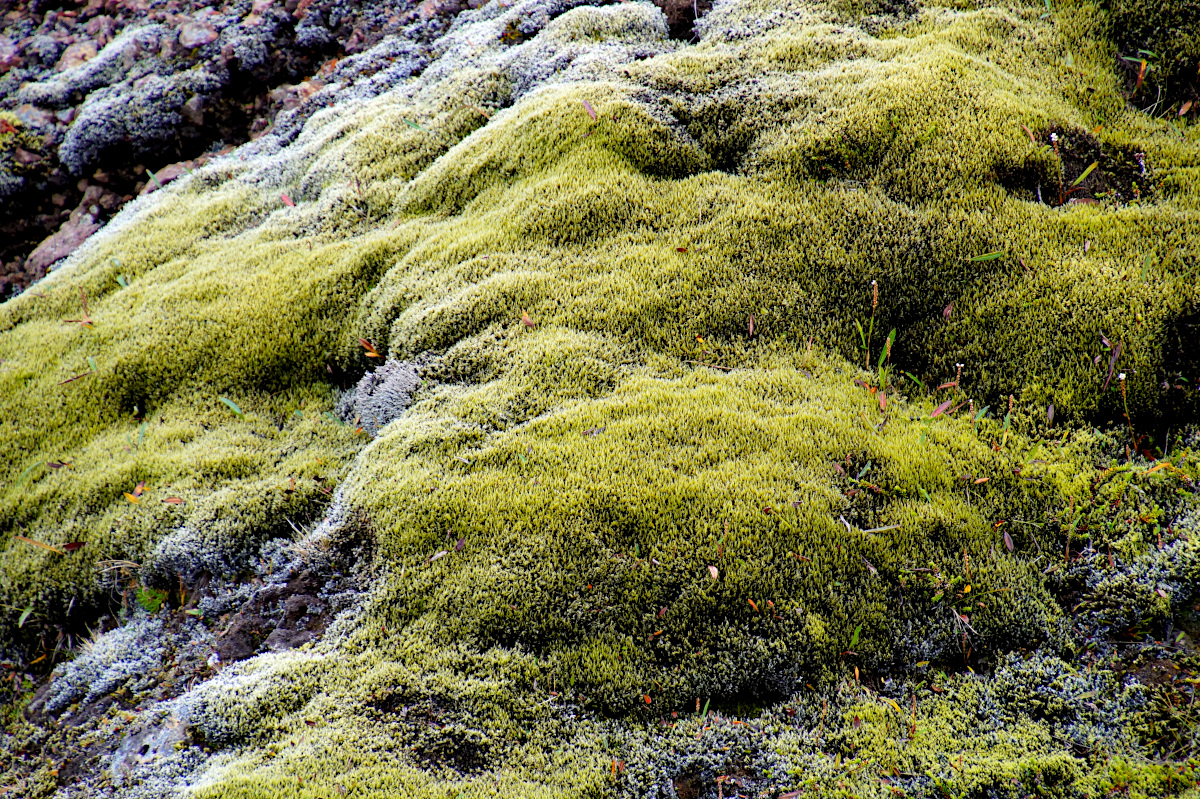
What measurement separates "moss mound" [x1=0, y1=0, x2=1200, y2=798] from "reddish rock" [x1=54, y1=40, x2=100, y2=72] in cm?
417

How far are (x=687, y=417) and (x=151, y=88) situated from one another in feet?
30.0

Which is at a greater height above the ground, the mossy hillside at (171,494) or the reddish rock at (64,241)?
the reddish rock at (64,241)

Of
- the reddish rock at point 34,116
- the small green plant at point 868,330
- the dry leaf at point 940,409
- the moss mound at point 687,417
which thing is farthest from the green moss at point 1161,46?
the reddish rock at point 34,116

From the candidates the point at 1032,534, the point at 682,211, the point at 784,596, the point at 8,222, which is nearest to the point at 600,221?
the point at 682,211

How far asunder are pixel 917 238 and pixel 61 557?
22.2 ft

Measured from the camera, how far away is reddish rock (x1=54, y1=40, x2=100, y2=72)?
33.7ft

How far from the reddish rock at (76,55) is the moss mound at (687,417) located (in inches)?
164

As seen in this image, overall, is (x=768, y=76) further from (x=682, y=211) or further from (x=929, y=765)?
(x=929, y=765)

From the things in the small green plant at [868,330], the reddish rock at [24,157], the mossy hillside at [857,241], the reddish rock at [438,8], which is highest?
the reddish rock at [438,8]

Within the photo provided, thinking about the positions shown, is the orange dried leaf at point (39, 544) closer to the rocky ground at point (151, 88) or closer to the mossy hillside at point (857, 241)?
the mossy hillside at point (857, 241)

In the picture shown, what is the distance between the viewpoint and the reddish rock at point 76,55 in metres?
10.3

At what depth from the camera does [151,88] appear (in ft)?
31.6

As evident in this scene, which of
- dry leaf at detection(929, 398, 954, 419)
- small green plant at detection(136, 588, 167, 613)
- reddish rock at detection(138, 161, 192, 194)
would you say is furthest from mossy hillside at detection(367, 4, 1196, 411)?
reddish rock at detection(138, 161, 192, 194)

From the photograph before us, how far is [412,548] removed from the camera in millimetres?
4461
